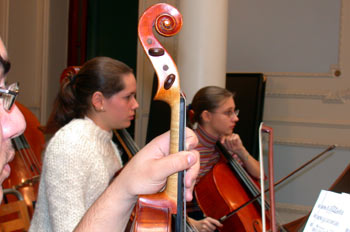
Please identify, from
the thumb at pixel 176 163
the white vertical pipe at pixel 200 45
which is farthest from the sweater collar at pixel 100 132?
the white vertical pipe at pixel 200 45

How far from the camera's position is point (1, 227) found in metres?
1.58

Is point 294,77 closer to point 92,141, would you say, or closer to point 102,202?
point 92,141

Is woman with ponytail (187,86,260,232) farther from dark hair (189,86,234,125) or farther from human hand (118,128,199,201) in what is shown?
human hand (118,128,199,201)

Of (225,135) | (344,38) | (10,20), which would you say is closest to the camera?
(225,135)

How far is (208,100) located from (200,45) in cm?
55

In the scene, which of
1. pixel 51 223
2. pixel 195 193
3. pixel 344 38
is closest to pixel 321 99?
pixel 344 38

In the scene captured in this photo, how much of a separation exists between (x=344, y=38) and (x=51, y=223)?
10.4ft

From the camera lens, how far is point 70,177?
4.82ft

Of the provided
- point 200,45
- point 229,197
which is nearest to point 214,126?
point 229,197

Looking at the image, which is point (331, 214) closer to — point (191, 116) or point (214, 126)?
point (214, 126)

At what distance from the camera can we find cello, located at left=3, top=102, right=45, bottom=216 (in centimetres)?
232

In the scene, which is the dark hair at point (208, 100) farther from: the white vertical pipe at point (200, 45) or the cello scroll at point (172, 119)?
the cello scroll at point (172, 119)

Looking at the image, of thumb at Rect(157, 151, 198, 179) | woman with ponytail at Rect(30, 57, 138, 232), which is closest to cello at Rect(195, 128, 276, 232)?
woman with ponytail at Rect(30, 57, 138, 232)

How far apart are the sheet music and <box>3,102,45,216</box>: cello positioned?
1.78 meters
